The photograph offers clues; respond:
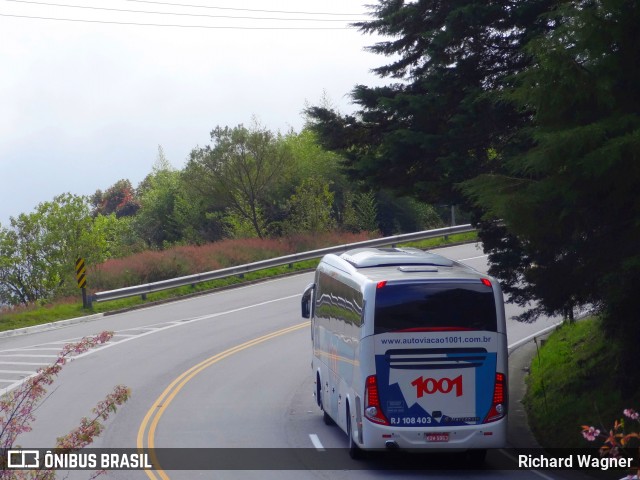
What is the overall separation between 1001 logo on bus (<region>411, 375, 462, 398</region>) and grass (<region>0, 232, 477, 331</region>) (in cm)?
2271

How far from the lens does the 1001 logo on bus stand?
13312 mm

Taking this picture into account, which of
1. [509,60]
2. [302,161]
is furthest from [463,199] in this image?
[302,161]

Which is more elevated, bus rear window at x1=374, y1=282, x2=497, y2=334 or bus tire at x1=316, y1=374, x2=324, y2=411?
bus rear window at x1=374, y1=282, x2=497, y2=334

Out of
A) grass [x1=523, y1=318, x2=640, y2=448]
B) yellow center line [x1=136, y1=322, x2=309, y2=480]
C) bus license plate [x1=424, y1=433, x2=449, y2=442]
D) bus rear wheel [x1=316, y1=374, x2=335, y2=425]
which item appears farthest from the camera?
bus rear wheel [x1=316, y1=374, x2=335, y2=425]

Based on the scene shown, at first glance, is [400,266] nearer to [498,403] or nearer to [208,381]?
[498,403]

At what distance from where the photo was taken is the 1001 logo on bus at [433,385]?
43.7ft

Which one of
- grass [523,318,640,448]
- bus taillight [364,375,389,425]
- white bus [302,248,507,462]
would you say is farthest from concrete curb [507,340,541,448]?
bus taillight [364,375,389,425]

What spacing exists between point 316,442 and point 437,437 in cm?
Answer: 318

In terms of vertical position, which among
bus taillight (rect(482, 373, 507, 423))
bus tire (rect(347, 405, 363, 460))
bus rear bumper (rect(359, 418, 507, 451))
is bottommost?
bus tire (rect(347, 405, 363, 460))

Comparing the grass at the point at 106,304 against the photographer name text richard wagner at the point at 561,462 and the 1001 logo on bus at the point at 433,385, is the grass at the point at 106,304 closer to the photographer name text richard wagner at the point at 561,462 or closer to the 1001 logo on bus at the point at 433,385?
the 1001 logo on bus at the point at 433,385

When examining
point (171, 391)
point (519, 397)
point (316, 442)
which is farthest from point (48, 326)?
point (316, 442)

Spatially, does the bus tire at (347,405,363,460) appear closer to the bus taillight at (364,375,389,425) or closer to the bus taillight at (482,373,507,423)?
the bus taillight at (364,375,389,425)

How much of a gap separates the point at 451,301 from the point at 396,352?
110 centimetres

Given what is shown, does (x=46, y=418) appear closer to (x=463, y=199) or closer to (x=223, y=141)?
(x=463, y=199)
